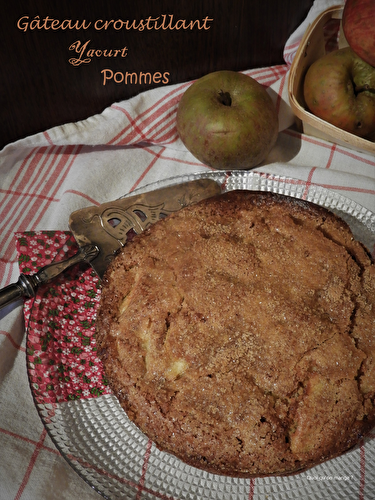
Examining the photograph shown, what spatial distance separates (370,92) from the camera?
1824mm

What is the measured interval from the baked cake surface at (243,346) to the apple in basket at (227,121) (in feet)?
1.87

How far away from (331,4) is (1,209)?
160 cm

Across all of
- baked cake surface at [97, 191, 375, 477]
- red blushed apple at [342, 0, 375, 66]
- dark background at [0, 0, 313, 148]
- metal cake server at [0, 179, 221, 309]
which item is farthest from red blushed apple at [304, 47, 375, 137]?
baked cake surface at [97, 191, 375, 477]

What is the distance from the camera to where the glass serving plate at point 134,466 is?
116 centimetres

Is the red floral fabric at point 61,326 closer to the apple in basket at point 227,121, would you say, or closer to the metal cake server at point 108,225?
the metal cake server at point 108,225

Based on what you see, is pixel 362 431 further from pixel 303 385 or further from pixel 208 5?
pixel 208 5

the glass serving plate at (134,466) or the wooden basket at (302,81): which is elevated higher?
the wooden basket at (302,81)

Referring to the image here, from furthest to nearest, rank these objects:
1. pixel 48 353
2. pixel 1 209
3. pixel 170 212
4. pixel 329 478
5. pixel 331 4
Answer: pixel 331 4 < pixel 1 209 < pixel 170 212 < pixel 48 353 < pixel 329 478

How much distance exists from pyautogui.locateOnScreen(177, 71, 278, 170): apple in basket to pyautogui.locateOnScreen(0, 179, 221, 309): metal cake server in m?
0.26

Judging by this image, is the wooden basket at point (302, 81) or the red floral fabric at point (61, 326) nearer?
the red floral fabric at point (61, 326)

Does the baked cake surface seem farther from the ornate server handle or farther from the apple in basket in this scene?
the apple in basket

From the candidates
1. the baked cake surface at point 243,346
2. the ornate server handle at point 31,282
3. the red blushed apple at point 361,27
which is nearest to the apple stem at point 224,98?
the red blushed apple at point 361,27

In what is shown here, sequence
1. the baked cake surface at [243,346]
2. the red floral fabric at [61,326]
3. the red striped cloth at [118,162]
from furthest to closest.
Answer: the red striped cloth at [118,162]
the red floral fabric at [61,326]
the baked cake surface at [243,346]

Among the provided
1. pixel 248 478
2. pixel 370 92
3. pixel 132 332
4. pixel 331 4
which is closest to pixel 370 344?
pixel 248 478
